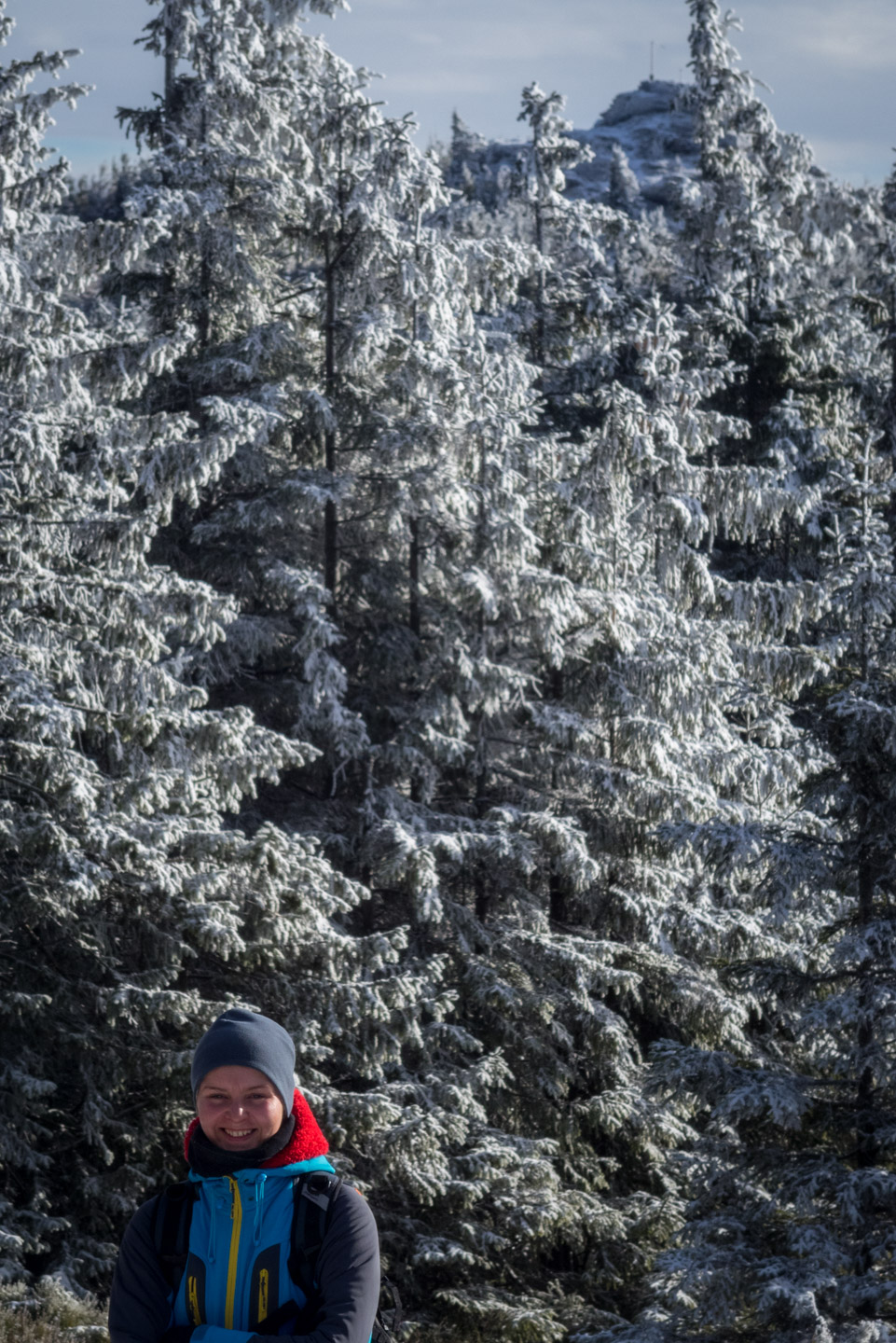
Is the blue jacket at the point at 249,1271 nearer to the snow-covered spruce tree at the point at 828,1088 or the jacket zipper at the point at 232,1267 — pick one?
the jacket zipper at the point at 232,1267

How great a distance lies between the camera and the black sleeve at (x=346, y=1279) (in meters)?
2.45

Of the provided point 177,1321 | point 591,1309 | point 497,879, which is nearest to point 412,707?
point 497,879

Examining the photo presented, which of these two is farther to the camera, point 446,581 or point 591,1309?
point 446,581

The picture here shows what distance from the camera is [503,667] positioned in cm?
1421

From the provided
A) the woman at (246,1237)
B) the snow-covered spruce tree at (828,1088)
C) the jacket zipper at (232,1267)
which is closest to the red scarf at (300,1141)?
the woman at (246,1237)

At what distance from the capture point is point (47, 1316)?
752 cm

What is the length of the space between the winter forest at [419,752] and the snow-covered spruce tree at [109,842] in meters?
0.05

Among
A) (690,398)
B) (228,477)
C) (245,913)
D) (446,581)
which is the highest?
(690,398)

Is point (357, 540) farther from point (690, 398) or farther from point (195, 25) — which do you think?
point (195, 25)

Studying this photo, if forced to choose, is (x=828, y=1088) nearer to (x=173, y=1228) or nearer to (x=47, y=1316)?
(x=47, y=1316)

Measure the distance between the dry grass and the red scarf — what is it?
5259mm

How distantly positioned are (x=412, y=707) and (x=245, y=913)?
159 inches

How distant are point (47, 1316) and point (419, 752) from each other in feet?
24.4

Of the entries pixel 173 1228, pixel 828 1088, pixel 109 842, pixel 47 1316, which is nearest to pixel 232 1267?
pixel 173 1228
